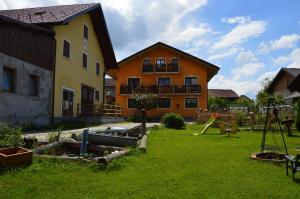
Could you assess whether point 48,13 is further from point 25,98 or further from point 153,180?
point 153,180

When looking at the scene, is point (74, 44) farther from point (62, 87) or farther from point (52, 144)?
point (52, 144)

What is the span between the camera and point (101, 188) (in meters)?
6.13

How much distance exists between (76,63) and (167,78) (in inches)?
868

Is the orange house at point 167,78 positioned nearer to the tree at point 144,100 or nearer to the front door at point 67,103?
the tree at point 144,100

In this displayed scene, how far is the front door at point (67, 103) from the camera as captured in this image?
2407cm

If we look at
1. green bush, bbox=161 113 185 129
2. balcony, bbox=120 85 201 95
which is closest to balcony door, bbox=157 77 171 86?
balcony, bbox=120 85 201 95

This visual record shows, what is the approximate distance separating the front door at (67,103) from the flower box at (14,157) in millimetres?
15956

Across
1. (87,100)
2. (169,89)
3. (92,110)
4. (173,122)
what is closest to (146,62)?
(169,89)

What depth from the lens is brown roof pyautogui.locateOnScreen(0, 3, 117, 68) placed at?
21.6m

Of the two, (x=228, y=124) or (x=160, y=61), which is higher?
(x=160, y=61)

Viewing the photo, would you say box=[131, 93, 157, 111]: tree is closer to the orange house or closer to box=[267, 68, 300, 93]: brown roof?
the orange house

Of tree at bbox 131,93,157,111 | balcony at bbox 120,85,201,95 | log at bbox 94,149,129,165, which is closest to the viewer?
log at bbox 94,149,129,165

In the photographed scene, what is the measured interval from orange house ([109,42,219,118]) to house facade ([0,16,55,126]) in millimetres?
24463

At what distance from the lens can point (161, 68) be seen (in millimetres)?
46312
